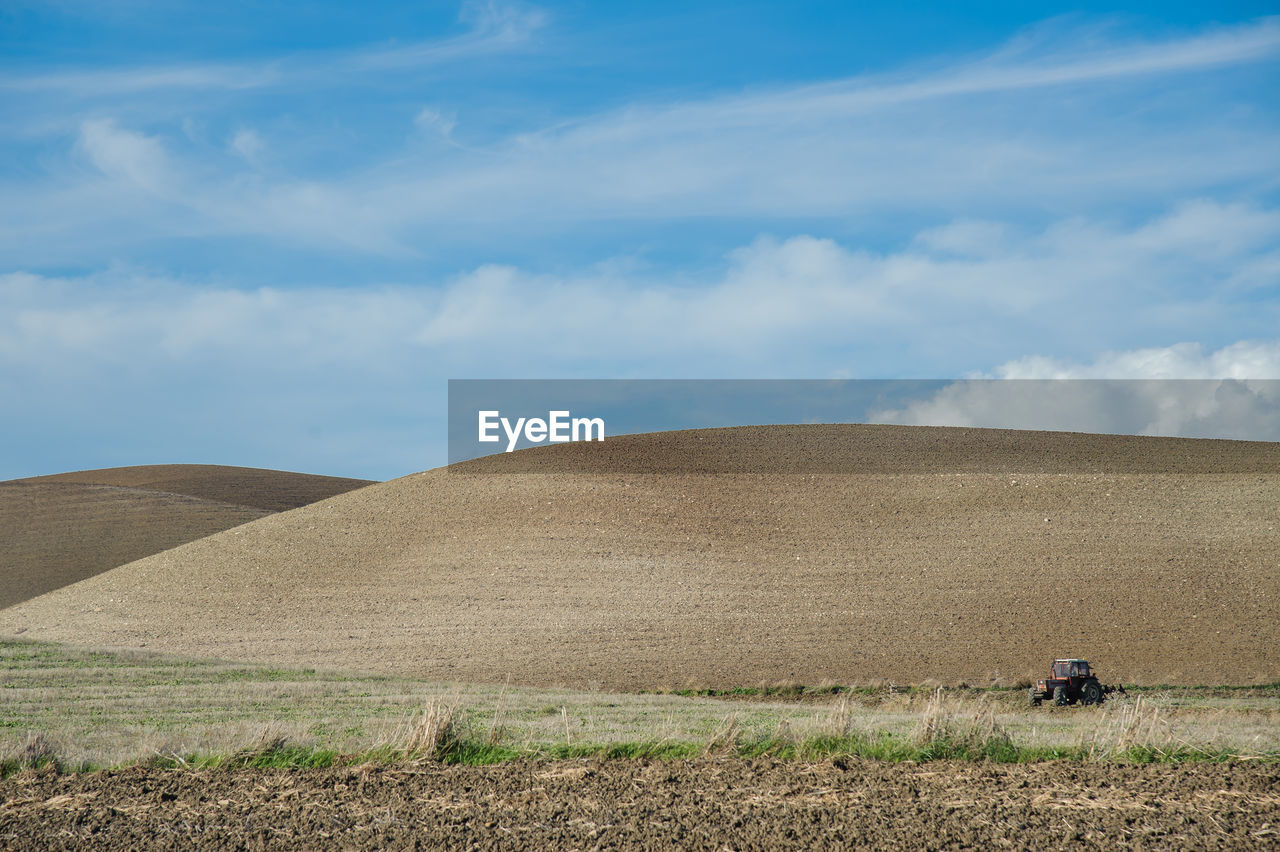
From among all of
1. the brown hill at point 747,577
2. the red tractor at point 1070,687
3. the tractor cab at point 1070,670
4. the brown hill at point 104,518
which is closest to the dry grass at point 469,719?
the red tractor at point 1070,687

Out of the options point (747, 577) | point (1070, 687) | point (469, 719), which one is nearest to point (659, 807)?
point (469, 719)

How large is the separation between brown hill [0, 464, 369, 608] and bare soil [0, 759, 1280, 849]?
4813cm

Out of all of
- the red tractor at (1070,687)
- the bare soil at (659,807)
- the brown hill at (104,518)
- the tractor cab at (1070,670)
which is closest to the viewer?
the bare soil at (659,807)

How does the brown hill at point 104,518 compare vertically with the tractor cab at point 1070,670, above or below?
above

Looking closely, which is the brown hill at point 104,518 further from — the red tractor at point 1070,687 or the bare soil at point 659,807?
the bare soil at point 659,807

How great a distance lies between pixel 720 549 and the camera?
141ft

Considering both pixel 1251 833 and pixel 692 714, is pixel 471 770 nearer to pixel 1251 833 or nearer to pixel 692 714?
pixel 1251 833

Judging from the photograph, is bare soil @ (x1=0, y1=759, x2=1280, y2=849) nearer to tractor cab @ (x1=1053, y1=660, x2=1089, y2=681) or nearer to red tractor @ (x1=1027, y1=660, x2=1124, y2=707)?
red tractor @ (x1=1027, y1=660, x2=1124, y2=707)

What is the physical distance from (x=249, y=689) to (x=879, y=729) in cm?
1518

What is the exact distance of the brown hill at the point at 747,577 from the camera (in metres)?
29.9

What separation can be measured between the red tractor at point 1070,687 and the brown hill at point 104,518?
4739cm

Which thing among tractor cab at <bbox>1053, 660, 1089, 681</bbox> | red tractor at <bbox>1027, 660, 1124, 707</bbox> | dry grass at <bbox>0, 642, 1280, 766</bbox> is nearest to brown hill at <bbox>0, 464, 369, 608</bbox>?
dry grass at <bbox>0, 642, 1280, 766</bbox>

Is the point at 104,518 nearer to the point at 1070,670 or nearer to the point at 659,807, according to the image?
the point at 1070,670

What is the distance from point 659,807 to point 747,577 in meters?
31.4
